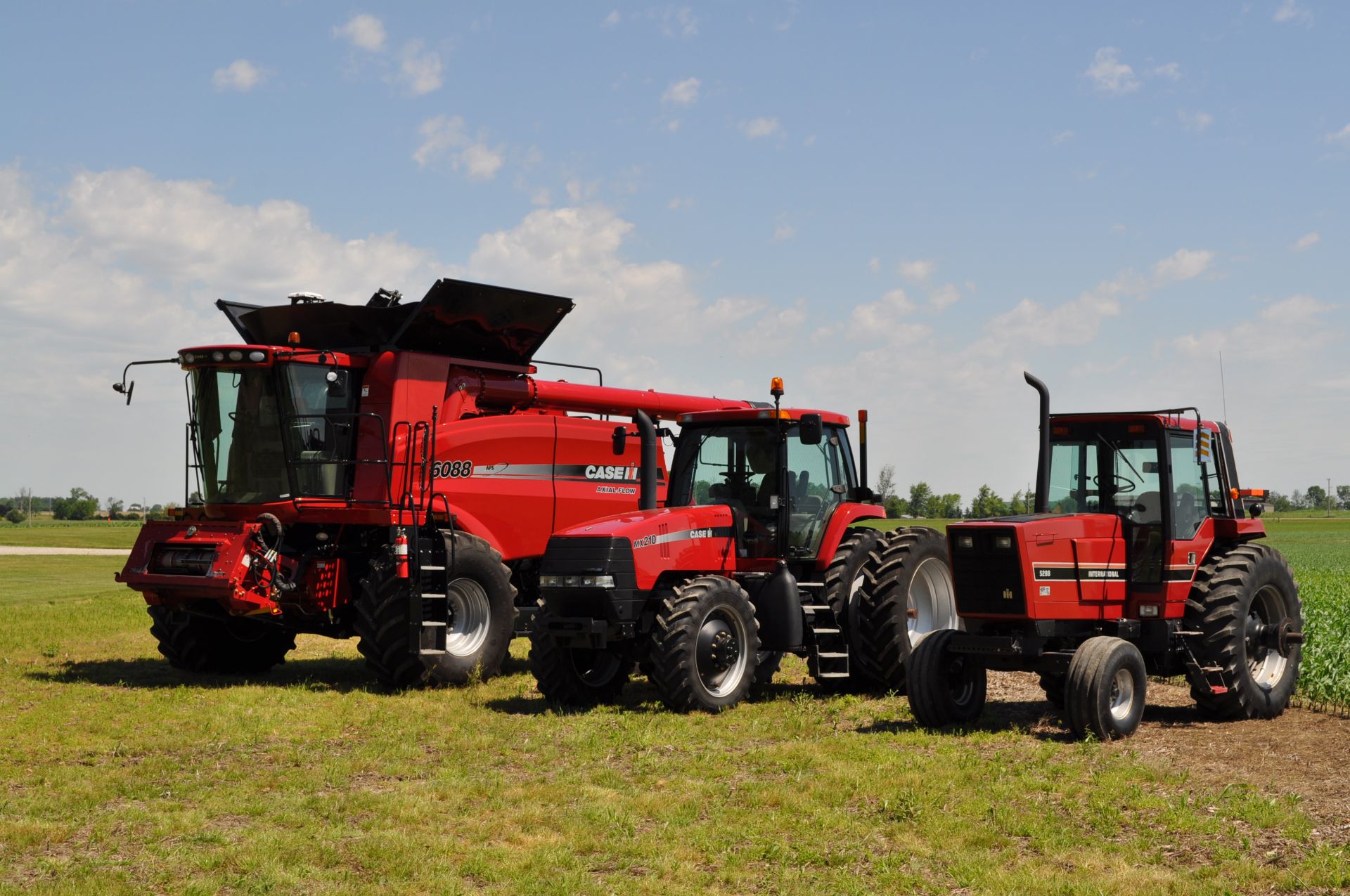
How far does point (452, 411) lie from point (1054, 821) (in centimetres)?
901

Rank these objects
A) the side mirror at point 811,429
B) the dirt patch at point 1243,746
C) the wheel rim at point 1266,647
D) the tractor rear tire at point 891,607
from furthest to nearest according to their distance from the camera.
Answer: the tractor rear tire at point 891,607, the side mirror at point 811,429, the wheel rim at point 1266,647, the dirt patch at point 1243,746

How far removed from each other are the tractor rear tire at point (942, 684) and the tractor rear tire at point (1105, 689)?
37.7 inches

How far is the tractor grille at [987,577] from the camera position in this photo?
1070cm

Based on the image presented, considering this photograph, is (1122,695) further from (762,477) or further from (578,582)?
(578,582)

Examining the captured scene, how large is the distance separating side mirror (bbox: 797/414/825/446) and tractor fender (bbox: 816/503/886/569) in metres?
1.14

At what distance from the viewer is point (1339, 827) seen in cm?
746

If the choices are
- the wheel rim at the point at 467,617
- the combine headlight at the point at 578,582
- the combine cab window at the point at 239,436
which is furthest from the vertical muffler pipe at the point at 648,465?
the combine cab window at the point at 239,436

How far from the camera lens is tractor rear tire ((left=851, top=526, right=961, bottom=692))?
499 inches

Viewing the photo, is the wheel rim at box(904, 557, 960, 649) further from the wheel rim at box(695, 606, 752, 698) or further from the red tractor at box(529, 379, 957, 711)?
the wheel rim at box(695, 606, 752, 698)

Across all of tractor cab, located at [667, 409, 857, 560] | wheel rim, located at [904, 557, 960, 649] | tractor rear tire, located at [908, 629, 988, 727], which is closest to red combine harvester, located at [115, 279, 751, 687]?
tractor cab, located at [667, 409, 857, 560]

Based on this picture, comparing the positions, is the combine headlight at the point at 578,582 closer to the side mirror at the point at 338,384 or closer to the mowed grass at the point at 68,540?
the side mirror at the point at 338,384

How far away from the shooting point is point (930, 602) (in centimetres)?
1370

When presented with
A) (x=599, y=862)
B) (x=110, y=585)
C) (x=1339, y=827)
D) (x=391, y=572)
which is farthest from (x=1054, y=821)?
(x=110, y=585)

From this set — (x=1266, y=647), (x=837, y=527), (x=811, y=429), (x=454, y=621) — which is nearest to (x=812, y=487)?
(x=837, y=527)
